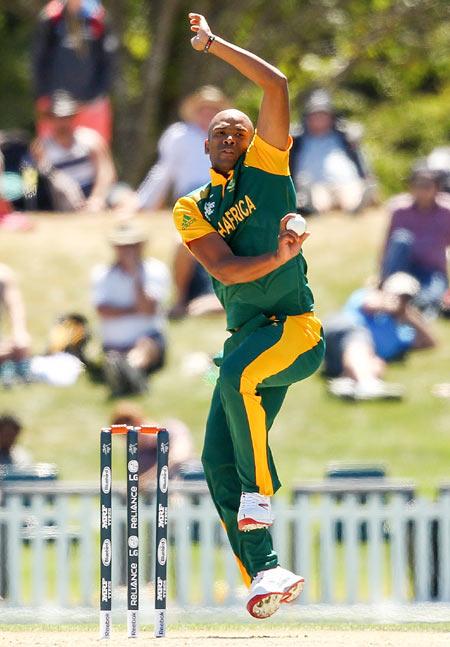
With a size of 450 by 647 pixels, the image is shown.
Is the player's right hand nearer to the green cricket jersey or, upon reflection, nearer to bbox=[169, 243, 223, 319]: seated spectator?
the green cricket jersey

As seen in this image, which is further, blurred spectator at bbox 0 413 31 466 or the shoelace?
blurred spectator at bbox 0 413 31 466

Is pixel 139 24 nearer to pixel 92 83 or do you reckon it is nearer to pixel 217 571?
pixel 92 83

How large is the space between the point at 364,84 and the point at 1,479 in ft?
65.2

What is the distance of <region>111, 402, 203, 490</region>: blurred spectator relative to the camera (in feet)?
37.9

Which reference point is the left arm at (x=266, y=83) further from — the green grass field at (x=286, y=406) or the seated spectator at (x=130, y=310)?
the seated spectator at (x=130, y=310)

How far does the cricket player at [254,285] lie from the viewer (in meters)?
7.24

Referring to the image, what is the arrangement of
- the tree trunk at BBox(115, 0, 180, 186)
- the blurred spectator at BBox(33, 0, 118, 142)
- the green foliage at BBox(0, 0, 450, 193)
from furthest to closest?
the green foliage at BBox(0, 0, 450, 193), the tree trunk at BBox(115, 0, 180, 186), the blurred spectator at BBox(33, 0, 118, 142)

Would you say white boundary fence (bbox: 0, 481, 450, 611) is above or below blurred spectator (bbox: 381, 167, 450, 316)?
below

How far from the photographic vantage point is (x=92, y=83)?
56.0 feet

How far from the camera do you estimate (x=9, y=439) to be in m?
12.1

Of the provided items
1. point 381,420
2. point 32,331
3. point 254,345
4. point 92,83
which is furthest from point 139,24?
point 254,345

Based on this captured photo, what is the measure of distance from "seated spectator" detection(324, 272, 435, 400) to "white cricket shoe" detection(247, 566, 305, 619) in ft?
19.4

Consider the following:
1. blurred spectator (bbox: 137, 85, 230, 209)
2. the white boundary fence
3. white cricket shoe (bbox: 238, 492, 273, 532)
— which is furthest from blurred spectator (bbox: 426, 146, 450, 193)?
white cricket shoe (bbox: 238, 492, 273, 532)

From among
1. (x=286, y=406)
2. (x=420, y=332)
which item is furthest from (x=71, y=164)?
(x=420, y=332)
